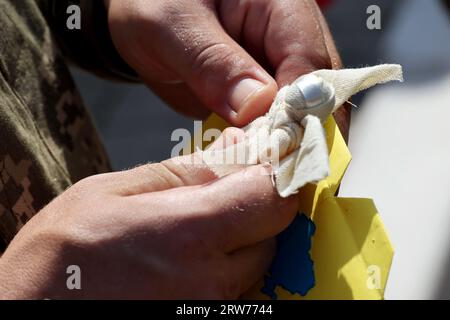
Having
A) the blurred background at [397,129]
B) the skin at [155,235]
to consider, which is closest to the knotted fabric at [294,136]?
the skin at [155,235]

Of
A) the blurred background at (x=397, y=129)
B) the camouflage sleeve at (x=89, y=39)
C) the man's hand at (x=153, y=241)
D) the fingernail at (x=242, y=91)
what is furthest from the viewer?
the blurred background at (x=397, y=129)

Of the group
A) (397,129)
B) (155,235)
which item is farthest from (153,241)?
(397,129)

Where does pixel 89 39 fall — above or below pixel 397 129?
above

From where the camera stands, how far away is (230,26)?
2.99 ft

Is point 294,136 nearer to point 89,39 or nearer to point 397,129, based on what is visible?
point 89,39

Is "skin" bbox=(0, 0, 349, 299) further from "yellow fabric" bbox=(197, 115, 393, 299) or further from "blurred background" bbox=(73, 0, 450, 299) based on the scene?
"blurred background" bbox=(73, 0, 450, 299)

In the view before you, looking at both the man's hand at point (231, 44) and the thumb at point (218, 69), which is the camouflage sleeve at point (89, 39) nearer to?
the man's hand at point (231, 44)

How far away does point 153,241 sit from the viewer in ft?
1.99

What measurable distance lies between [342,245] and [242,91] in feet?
0.77

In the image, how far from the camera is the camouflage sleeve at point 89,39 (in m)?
1.06

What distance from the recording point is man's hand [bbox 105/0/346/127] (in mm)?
809

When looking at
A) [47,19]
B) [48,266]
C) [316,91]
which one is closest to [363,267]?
[316,91]

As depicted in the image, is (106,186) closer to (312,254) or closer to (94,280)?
(94,280)

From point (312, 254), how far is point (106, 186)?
21 cm
